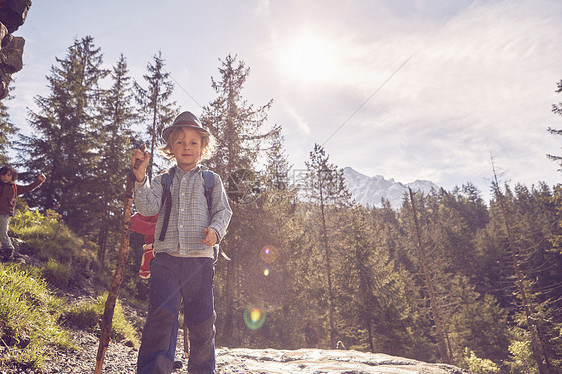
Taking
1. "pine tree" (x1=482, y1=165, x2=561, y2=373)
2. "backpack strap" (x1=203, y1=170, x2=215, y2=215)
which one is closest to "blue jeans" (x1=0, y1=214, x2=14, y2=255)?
"backpack strap" (x1=203, y1=170, x2=215, y2=215)

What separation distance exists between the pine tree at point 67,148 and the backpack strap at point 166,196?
17373mm

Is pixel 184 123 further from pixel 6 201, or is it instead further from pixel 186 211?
pixel 6 201

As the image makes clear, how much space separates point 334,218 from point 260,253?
372 inches

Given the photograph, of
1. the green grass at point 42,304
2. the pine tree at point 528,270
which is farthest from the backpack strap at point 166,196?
the pine tree at point 528,270

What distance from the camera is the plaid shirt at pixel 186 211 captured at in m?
2.76

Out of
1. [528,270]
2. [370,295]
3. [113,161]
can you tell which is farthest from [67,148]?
[528,270]

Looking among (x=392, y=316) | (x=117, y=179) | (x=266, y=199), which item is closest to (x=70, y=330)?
(x=266, y=199)

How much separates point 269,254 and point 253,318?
853 centimetres

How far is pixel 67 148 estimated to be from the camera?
1848cm

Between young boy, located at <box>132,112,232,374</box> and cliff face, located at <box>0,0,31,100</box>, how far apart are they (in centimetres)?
585

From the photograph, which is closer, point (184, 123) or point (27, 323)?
point (184, 123)

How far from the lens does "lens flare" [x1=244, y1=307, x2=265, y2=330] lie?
81.2 ft

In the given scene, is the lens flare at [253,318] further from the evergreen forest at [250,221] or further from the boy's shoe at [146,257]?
the boy's shoe at [146,257]

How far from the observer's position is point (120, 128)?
2108cm
